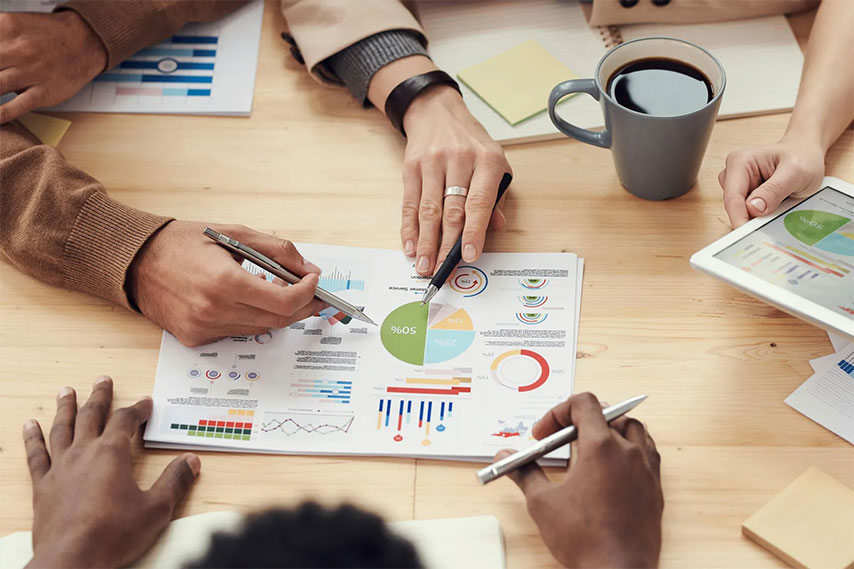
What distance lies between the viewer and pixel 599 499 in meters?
0.71

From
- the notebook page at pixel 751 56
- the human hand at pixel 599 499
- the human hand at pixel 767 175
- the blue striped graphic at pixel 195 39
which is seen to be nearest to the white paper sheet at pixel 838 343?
the human hand at pixel 767 175

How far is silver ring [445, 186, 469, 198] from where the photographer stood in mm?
980

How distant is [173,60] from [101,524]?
29.4 inches

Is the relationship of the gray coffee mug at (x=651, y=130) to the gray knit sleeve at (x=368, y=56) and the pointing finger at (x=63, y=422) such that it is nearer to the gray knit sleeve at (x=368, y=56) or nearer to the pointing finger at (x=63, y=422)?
the gray knit sleeve at (x=368, y=56)

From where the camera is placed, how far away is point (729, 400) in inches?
32.6

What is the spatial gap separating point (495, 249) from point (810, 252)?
0.34 m

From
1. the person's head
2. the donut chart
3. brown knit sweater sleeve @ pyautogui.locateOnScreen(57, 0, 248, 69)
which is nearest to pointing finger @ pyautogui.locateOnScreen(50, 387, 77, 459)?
the person's head

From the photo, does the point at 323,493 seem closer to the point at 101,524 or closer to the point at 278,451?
the point at 278,451

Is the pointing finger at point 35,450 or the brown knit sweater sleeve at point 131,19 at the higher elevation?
the brown knit sweater sleeve at point 131,19

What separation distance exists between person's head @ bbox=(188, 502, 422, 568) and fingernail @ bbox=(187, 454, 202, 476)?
0.12m

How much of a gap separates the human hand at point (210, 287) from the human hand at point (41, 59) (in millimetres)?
315

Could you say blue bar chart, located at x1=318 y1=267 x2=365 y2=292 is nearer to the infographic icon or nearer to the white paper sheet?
the infographic icon

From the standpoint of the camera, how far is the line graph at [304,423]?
824 mm

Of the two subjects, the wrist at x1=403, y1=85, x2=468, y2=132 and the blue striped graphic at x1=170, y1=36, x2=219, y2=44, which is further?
the blue striped graphic at x1=170, y1=36, x2=219, y2=44
